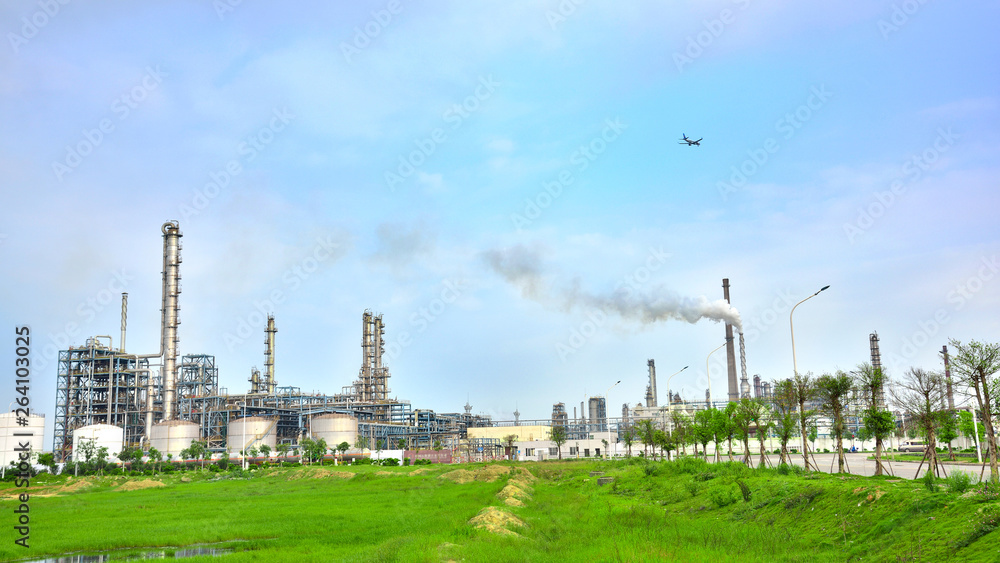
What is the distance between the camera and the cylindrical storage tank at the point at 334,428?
10312 cm

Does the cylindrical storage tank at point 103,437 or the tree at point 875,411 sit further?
the cylindrical storage tank at point 103,437

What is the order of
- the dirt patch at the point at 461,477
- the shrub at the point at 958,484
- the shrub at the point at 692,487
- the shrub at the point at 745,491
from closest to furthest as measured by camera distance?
the shrub at the point at 958,484 < the shrub at the point at 745,491 < the shrub at the point at 692,487 < the dirt patch at the point at 461,477

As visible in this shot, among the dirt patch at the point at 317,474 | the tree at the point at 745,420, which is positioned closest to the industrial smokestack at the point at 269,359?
the dirt patch at the point at 317,474

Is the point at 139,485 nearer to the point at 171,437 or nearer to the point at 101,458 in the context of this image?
the point at 101,458

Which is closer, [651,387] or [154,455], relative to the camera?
[154,455]

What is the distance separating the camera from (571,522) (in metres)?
28.7

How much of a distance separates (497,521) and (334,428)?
8072cm

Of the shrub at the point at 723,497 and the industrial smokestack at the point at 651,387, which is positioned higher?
the industrial smokestack at the point at 651,387

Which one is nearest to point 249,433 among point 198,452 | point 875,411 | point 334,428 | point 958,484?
point 198,452

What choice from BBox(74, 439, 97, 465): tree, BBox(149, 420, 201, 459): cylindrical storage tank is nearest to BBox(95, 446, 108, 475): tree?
BBox(74, 439, 97, 465): tree

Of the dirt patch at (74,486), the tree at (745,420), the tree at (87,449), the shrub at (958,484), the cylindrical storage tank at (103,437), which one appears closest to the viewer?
the shrub at (958,484)

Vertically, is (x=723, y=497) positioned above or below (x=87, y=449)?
above

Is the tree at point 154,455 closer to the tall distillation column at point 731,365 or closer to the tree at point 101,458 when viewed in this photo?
the tree at point 101,458

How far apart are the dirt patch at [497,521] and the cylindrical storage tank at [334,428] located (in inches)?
3073
